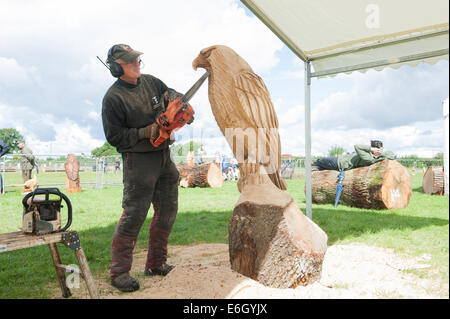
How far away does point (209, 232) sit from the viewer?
4.43m

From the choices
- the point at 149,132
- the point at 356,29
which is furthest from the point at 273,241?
the point at 356,29

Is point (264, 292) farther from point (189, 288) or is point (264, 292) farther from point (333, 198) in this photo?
point (333, 198)

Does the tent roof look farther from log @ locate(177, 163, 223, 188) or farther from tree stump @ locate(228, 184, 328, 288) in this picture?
log @ locate(177, 163, 223, 188)

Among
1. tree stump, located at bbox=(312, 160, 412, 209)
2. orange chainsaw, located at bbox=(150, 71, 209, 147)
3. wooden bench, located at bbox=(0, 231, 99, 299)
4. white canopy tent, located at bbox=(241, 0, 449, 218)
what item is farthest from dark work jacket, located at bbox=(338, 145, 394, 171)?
wooden bench, located at bbox=(0, 231, 99, 299)

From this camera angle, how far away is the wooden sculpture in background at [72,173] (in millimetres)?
9555

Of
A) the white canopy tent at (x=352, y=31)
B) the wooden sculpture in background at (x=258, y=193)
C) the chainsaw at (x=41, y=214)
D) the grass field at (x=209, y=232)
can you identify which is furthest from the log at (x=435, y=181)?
the chainsaw at (x=41, y=214)

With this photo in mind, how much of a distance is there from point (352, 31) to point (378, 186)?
10.9ft

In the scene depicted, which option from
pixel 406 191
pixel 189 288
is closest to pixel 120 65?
pixel 189 288

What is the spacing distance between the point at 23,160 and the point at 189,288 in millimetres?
9192

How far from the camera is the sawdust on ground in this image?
2.12 metres

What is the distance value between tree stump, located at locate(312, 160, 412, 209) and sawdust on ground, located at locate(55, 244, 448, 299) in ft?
9.98

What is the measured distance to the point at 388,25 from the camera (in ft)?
10.9

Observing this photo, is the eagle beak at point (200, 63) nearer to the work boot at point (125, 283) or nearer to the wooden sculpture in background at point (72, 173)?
the work boot at point (125, 283)
